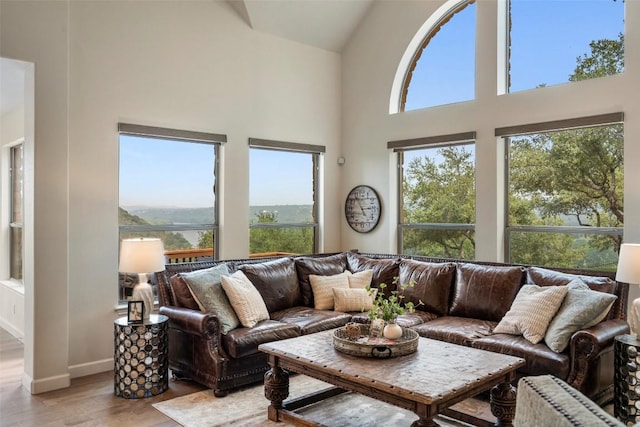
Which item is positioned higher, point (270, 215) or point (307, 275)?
point (270, 215)

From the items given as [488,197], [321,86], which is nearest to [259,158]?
[321,86]

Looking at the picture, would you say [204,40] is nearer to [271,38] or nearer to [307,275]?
[271,38]

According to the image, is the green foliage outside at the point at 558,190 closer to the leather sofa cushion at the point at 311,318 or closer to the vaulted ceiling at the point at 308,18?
the leather sofa cushion at the point at 311,318

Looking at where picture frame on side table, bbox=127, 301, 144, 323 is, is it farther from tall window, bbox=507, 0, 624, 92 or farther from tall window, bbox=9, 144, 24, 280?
tall window, bbox=507, 0, 624, 92

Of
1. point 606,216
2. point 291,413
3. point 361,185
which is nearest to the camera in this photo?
point 291,413

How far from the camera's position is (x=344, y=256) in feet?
18.5

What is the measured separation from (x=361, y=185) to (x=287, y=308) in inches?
81.1

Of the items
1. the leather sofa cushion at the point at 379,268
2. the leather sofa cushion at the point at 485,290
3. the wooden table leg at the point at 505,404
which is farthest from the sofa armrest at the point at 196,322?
the leather sofa cushion at the point at 485,290

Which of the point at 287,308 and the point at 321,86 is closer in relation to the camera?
the point at 287,308

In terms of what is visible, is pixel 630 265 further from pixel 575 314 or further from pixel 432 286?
pixel 432 286

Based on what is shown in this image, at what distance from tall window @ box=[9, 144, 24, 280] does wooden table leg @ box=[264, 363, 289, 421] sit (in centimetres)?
442

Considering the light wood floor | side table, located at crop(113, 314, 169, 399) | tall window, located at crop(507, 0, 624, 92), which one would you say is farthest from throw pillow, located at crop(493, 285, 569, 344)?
side table, located at crop(113, 314, 169, 399)

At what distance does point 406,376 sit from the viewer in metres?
2.70

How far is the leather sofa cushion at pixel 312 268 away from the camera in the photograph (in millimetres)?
5066
